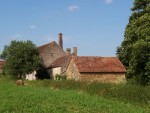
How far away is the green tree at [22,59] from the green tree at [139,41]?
28.9 m

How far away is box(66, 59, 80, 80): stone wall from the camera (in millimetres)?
53856

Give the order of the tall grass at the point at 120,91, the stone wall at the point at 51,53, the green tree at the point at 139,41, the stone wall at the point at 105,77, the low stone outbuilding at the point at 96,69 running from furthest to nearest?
the stone wall at the point at 51,53 → the low stone outbuilding at the point at 96,69 → the stone wall at the point at 105,77 → the green tree at the point at 139,41 → the tall grass at the point at 120,91

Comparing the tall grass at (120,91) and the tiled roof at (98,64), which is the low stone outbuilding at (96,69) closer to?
the tiled roof at (98,64)

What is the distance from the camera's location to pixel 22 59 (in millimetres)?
67500

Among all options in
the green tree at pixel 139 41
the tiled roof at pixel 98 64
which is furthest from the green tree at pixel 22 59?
the green tree at pixel 139 41

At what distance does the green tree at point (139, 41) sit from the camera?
35562 millimetres

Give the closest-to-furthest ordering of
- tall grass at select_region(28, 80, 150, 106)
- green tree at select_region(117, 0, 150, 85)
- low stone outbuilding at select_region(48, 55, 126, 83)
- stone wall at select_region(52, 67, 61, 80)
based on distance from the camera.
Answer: tall grass at select_region(28, 80, 150, 106), green tree at select_region(117, 0, 150, 85), low stone outbuilding at select_region(48, 55, 126, 83), stone wall at select_region(52, 67, 61, 80)

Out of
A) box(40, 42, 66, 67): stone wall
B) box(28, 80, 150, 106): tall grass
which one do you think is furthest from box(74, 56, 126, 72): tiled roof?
box(40, 42, 66, 67): stone wall

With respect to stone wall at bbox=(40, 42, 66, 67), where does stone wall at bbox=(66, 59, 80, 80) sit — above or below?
below

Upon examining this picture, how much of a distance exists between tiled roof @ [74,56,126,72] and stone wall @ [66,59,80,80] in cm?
90

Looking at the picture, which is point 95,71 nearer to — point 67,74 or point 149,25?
point 67,74

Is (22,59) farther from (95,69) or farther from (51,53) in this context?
(95,69)

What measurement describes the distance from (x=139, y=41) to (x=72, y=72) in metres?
21.5

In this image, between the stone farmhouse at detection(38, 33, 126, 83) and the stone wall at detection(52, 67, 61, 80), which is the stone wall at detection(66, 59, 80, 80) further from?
the stone wall at detection(52, 67, 61, 80)
